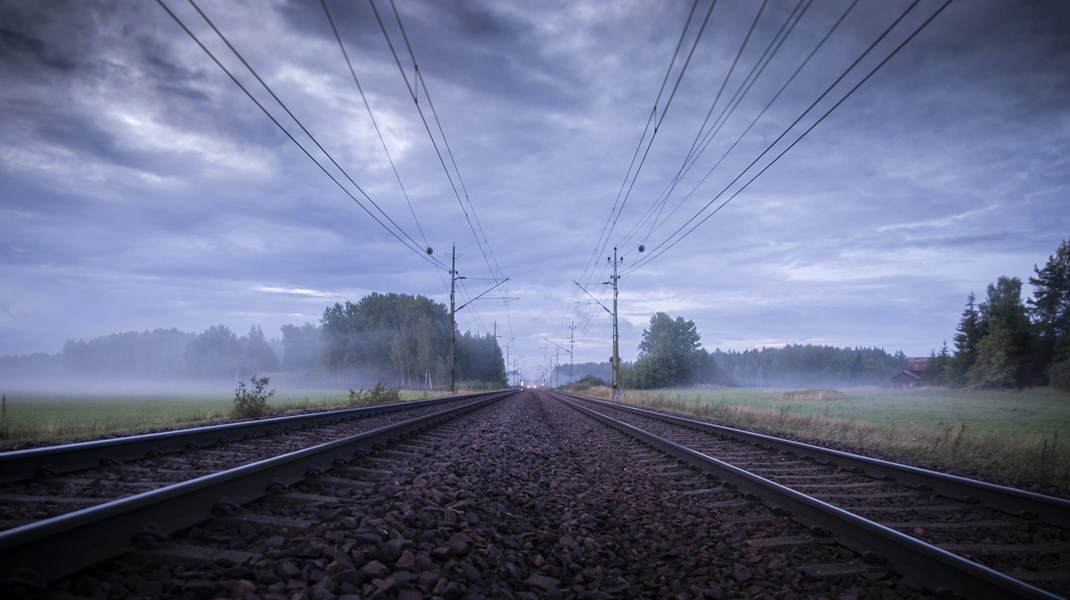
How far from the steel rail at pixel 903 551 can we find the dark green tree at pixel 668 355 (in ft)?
295

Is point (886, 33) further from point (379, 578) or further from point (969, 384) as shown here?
point (969, 384)

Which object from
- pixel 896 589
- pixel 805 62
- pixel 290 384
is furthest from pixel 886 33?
pixel 290 384

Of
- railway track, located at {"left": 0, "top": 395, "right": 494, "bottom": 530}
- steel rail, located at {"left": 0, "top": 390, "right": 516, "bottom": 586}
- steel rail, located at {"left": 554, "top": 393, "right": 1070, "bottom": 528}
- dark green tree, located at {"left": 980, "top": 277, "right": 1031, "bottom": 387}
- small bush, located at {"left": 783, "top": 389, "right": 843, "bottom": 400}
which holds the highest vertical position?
dark green tree, located at {"left": 980, "top": 277, "right": 1031, "bottom": 387}

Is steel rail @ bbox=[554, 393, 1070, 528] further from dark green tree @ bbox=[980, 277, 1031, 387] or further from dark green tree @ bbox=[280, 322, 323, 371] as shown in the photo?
dark green tree @ bbox=[280, 322, 323, 371]

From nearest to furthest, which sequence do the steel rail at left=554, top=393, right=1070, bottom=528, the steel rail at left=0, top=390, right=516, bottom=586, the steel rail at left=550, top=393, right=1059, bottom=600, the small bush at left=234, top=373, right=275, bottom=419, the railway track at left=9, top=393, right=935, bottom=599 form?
the steel rail at left=0, top=390, right=516, bottom=586 < the railway track at left=9, top=393, right=935, bottom=599 < the steel rail at left=550, top=393, right=1059, bottom=600 < the steel rail at left=554, top=393, right=1070, bottom=528 < the small bush at left=234, top=373, right=275, bottom=419

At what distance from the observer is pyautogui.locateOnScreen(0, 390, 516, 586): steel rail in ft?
7.82

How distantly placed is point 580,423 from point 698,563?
12.0m

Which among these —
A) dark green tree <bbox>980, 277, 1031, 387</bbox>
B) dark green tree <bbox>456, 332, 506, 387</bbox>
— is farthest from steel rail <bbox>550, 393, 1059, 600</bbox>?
dark green tree <bbox>456, 332, 506, 387</bbox>

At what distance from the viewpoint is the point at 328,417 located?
12.9 m

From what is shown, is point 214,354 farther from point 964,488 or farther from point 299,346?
point 964,488

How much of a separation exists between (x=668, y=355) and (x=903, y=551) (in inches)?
3821

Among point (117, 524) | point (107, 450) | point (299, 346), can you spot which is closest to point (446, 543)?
point (117, 524)

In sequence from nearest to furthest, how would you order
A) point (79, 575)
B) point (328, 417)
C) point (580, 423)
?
point (79, 575) → point (328, 417) → point (580, 423)

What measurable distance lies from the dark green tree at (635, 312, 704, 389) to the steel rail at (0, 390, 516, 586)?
9174 centimetres
